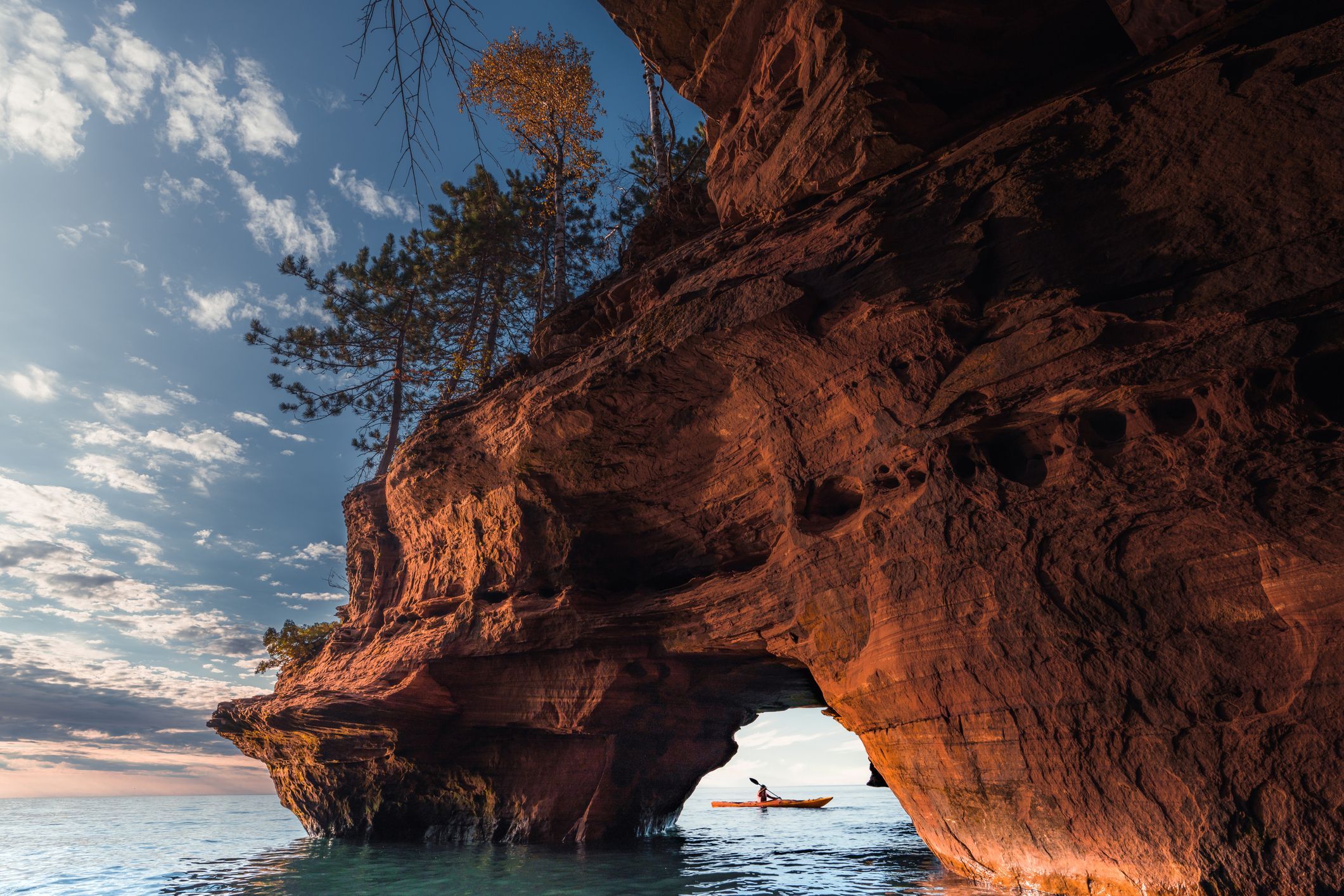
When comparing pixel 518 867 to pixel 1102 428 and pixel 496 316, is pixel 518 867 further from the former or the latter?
pixel 496 316

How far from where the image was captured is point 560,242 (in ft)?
70.6

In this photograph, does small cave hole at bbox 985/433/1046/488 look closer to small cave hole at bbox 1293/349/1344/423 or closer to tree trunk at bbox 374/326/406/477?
small cave hole at bbox 1293/349/1344/423

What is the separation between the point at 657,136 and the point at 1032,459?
1569 centimetres

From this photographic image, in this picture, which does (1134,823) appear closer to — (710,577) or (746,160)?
(710,577)

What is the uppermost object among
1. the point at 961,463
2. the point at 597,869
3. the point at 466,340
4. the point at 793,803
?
the point at 466,340

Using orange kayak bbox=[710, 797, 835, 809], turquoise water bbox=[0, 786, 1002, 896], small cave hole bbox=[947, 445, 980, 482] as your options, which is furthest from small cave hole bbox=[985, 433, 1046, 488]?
orange kayak bbox=[710, 797, 835, 809]

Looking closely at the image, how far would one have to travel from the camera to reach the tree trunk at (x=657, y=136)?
64.5 feet

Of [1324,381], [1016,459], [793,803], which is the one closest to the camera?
[1324,381]

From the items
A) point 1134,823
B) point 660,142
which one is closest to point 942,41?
point 1134,823

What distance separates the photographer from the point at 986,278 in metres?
9.02

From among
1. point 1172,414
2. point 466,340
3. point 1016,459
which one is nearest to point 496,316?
point 466,340

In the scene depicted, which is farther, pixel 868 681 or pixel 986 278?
pixel 868 681

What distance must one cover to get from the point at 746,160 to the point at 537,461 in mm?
7005

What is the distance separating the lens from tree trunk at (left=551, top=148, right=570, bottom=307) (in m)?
20.9
